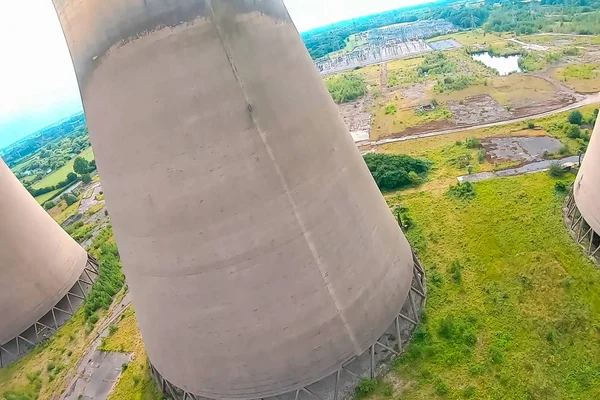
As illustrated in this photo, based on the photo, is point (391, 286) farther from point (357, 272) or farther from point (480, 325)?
point (480, 325)

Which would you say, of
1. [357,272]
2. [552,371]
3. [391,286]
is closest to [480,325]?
[552,371]

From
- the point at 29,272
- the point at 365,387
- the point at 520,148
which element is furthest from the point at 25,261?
the point at 520,148

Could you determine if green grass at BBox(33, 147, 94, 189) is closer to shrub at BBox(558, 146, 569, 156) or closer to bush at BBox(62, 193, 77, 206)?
A: bush at BBox(62, 193, 77, 206)

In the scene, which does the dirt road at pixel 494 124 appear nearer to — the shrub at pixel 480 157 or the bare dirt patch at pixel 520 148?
the bare dirt patch at pixel 520 148

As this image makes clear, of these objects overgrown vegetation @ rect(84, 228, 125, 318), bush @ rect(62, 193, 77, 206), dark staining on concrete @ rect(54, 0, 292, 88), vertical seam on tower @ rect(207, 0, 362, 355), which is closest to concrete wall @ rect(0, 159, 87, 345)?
overgrown vegetation @ rect(84, 228, 125, 318)

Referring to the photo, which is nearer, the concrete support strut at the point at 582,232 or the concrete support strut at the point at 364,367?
the concrete support strut at the point at 364,367

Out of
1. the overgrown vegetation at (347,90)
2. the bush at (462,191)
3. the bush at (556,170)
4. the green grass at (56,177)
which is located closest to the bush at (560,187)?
the bush at (556,170)
